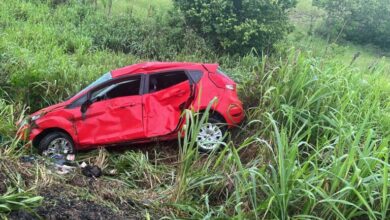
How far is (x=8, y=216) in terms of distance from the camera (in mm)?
3256

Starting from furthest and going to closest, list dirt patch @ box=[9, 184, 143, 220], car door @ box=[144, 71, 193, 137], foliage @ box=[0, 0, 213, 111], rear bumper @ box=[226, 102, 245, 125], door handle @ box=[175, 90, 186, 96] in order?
1. foliage @ box=[0, 0, 213, 111]
2. door handle @ box=[175, 90, 186, 96]
3. car door @ box=[144, 71, 193, 137]
4. rear bumper @ box=[226, 102, 245, 125]
5. dirt patch @ box=[9, 184, 143, 220]

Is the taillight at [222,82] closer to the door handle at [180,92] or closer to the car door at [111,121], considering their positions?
the door handle at [180,92]

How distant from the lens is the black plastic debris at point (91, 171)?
5.72m

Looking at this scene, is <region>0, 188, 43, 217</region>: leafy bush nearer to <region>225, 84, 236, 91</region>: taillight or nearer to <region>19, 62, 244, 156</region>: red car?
<region>19, 62, 244, 156</region>: red car

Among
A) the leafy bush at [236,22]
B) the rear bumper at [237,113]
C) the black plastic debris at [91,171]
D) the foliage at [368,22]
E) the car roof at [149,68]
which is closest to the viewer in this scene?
the black plastic debris at [91,171]

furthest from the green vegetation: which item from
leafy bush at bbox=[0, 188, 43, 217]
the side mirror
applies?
the side mirror

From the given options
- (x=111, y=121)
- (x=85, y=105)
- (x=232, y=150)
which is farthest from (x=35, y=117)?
(x=232, y=150)

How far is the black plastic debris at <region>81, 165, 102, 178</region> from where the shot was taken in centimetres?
572

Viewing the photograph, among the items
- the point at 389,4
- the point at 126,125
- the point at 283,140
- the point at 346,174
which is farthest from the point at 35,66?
the point at 389,4

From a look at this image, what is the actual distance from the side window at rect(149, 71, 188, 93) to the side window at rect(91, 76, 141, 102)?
214 millimetres

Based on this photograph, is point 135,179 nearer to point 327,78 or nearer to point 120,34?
point 327,78

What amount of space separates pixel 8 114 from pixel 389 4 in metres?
18.1

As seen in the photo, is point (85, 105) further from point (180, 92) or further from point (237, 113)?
point (237, 113)

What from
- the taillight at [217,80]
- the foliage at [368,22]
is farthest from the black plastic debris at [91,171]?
the foliage at [368,22]
